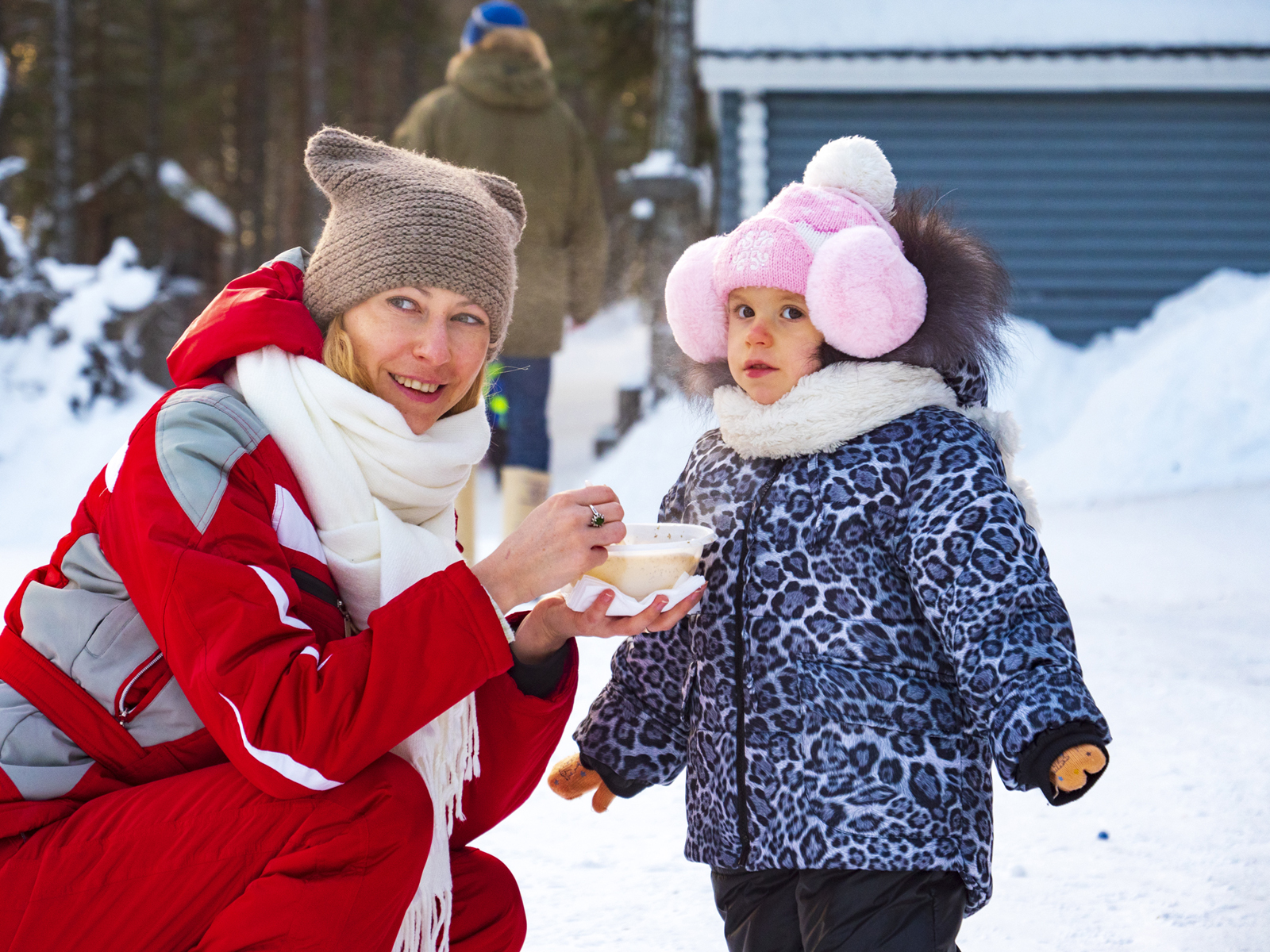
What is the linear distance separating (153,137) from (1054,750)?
16.0m

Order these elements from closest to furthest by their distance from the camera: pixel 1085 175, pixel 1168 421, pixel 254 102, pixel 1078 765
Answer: pixel 1078 765 < pixel 1168 421 < pixel 1085 175 < pixel 254 102

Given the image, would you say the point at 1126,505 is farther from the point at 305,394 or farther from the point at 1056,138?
the point at 305,394

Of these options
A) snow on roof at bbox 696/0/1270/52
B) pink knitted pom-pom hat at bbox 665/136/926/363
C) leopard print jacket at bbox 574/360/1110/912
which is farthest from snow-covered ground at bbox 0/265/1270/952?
snow on roof at bbox 696/0/1270/52

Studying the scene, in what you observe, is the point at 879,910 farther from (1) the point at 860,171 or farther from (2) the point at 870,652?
(1) the point at 860,171

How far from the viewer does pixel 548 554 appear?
5.63 feet

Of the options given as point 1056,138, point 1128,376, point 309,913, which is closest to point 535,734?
point 309,913

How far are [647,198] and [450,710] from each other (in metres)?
7.70

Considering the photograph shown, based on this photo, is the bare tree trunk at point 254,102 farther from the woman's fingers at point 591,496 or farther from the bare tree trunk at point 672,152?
the woman's fingers at point 591,496

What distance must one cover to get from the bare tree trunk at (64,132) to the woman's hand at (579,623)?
1221cm

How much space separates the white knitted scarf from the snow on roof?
820 cm

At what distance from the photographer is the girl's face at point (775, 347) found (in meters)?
2.07

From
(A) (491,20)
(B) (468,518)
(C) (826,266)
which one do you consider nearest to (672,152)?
(A) (491,20)

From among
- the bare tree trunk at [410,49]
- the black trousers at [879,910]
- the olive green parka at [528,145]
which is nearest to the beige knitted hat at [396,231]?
the black trousers at [879,910]

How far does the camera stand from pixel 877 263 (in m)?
1.96
